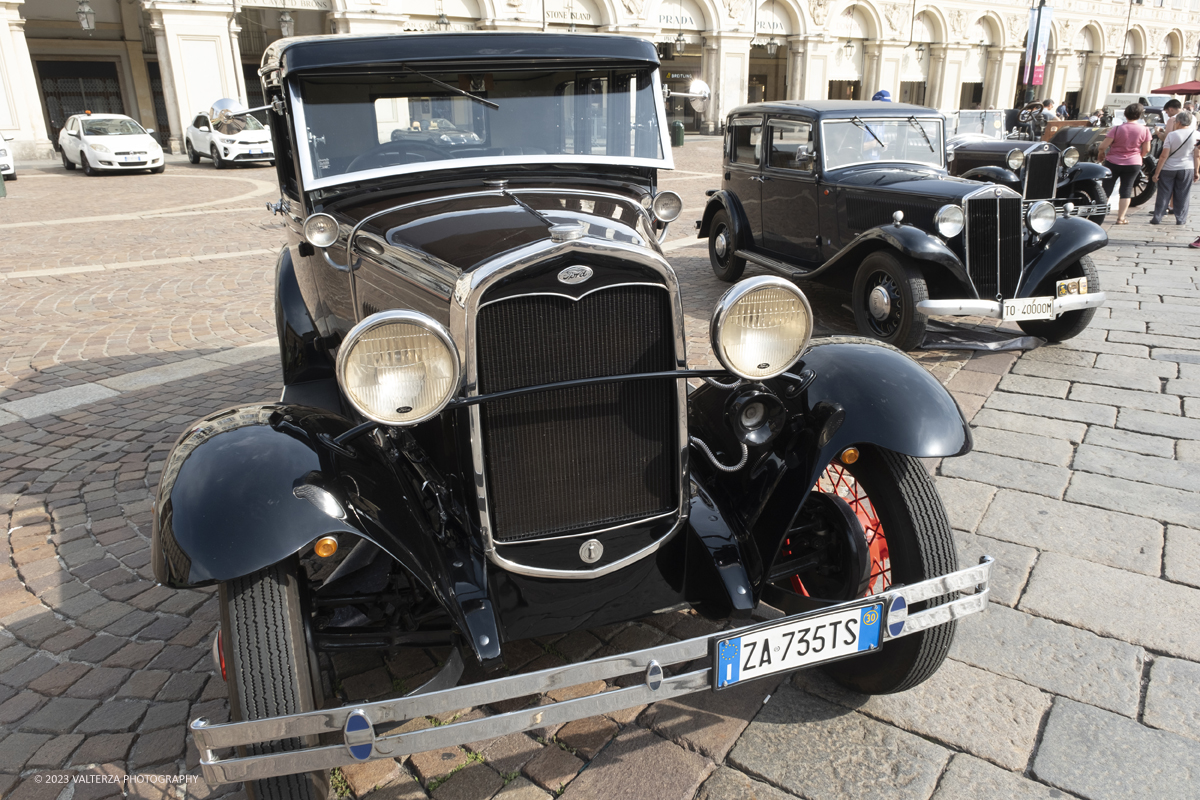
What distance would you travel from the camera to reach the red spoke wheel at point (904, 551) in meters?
2.27

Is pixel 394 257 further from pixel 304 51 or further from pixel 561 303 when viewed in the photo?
pixel 304 51

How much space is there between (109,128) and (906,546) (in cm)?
2120

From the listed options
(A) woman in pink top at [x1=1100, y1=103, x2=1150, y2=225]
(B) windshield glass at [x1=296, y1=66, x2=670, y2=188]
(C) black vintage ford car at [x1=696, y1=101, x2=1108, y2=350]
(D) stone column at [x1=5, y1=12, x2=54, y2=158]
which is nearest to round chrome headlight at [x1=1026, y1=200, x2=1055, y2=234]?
(C) black vintage ford car at [x1=696, y1=101, x2=1108, y2=350]

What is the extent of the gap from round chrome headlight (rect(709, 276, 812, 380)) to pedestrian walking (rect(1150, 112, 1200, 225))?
1063cm

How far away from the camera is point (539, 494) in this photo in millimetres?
2141

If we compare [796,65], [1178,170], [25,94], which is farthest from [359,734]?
[796,65]

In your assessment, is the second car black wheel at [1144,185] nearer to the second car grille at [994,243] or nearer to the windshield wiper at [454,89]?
the second car grille at [994,243]

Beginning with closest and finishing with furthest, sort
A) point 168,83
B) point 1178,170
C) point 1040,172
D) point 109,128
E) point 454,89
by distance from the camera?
point 454,89
point 1040,172
point 1178,170
point 109,128
point 168,83

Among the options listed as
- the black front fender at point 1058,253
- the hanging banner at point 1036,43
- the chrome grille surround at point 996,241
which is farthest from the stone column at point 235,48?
the hanging banner at point 1036,43

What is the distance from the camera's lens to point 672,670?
95.0 inches

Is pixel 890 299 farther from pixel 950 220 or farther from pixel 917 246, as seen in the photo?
pixel 950 220

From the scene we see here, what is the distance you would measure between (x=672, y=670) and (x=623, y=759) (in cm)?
30

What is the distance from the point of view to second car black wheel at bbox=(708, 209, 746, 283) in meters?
8.02

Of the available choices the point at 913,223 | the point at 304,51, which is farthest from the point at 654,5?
the point at 304,51
